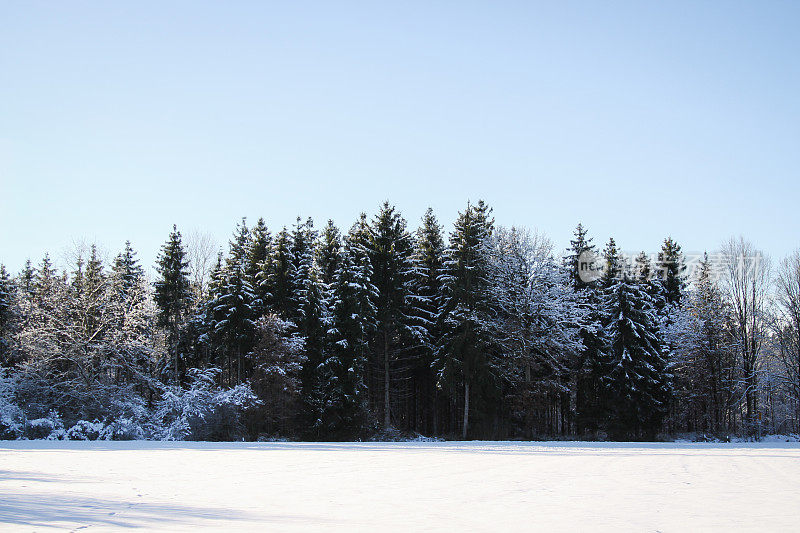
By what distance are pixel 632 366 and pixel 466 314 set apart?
12.7 m

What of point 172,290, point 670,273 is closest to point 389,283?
point 172,290

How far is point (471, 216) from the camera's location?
4091 cm

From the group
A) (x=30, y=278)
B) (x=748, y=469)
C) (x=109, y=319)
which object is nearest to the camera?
(x=748, y=469)

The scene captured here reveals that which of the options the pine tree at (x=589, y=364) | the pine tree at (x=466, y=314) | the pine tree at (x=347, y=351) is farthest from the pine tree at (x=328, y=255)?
the pine tree at (x=589, y=364)

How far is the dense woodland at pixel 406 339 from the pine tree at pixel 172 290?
130 mm

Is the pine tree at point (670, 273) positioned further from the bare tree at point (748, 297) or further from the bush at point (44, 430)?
the bush at point (44, 430)

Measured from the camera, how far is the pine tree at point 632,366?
40.8 m

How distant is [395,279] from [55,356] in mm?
20357

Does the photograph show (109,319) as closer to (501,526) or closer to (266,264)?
(266,264)

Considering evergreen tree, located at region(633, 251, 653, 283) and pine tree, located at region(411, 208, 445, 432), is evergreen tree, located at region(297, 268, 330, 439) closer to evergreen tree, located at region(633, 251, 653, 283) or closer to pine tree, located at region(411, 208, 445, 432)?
pine tree, located at region(411, 208, 445, 432)

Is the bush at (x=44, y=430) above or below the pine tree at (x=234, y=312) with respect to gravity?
below

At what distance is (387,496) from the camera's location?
337 inches

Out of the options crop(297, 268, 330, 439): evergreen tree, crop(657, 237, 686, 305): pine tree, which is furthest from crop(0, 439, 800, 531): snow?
crop(657, 237, 686, 305): pine tree

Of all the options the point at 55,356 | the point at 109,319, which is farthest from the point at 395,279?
the point at 55,356
